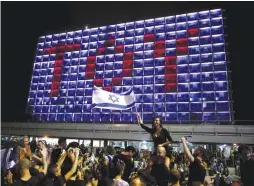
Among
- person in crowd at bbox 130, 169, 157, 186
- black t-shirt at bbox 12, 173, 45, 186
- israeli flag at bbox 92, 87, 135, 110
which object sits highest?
israeli flag at bbox 92, 87, 135, 110

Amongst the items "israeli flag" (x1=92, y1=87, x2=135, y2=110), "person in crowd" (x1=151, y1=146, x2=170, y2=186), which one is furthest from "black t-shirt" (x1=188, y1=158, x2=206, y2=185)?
"israeli flag" (x1=92, y1=87, x2=135, y2=110)

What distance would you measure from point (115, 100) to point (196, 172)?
22.2 feet

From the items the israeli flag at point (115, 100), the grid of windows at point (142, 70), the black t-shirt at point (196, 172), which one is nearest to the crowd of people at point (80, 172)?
the black t-shirt at point (196, 172)

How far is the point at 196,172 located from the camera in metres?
4.88

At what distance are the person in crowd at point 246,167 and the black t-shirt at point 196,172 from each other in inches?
52.8

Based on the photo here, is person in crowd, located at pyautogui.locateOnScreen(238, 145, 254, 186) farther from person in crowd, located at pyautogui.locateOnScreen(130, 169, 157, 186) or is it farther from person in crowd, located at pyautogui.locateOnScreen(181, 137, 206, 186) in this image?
person in crowd, located at pyautogui.locateOnScreen(130, 169, 157, 186)

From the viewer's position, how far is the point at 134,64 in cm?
3847

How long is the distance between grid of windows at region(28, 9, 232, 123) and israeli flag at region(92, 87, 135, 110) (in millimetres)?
23191

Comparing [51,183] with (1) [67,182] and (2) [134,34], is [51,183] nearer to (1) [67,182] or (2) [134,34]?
(1) [67,182]

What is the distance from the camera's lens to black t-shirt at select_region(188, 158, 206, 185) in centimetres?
482

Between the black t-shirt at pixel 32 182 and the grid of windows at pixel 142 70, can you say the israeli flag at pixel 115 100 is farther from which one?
the grid of windows at pixel 142 70

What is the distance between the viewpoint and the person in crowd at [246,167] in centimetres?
544

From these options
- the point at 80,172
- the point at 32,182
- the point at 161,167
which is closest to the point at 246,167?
the point at 161,167

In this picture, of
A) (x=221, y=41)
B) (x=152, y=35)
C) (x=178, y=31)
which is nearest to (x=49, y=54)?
(x=152, y=35)
